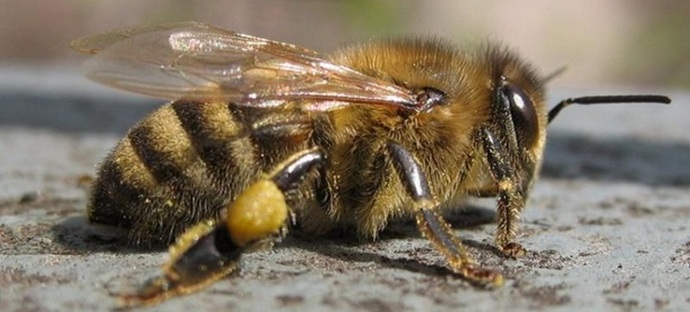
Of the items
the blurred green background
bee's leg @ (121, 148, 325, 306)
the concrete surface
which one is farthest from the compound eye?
the blurred green background

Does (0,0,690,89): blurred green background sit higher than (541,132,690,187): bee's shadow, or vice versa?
(0,0,690,89): blurred green background

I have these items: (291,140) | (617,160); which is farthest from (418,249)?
(617,160)

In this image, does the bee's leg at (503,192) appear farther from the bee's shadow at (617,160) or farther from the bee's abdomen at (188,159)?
the bee's shadow at (617,160)

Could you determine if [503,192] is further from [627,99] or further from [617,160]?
[617,160]

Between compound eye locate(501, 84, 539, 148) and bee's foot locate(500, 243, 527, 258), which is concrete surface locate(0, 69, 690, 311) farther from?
compound eye locate(501, 84, 539, 148)

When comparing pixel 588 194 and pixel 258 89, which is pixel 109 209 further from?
pixel 588 194
